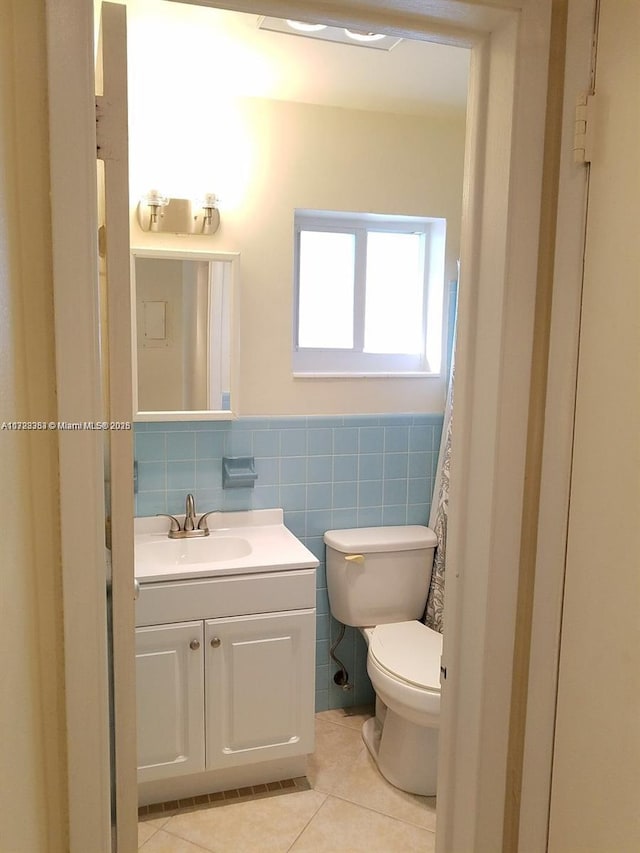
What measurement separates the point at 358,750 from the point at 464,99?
240 centimetres

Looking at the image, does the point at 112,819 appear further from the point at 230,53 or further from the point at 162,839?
the point at 230,53

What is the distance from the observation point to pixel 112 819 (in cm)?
105

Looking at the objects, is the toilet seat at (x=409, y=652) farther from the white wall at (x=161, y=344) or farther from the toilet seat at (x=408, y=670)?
the white wall at (x=161, y=344)

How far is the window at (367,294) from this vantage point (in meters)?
2.58

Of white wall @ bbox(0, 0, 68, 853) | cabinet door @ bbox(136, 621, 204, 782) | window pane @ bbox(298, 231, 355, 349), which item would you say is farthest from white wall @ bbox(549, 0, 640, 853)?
window pane @ bbox(298, 231, 355, 349)

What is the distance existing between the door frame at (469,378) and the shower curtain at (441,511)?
1.27 meters

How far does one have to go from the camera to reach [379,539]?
2.47 metres

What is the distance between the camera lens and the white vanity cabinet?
200 centimetres

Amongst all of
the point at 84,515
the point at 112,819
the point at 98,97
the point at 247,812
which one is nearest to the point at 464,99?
the point at 98,97

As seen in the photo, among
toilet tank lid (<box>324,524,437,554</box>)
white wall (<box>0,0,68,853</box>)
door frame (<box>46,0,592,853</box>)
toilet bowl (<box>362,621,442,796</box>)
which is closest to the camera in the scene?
white wall (<box>0,0,68,853</box>)

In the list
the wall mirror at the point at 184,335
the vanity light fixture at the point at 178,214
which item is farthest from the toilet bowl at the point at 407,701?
the vanity light fixture at the point at 178,214

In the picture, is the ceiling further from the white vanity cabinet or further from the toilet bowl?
the toilet bowl

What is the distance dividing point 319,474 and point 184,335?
2.41 feet

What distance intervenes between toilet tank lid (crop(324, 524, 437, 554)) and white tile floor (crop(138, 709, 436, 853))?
78 centimetres
